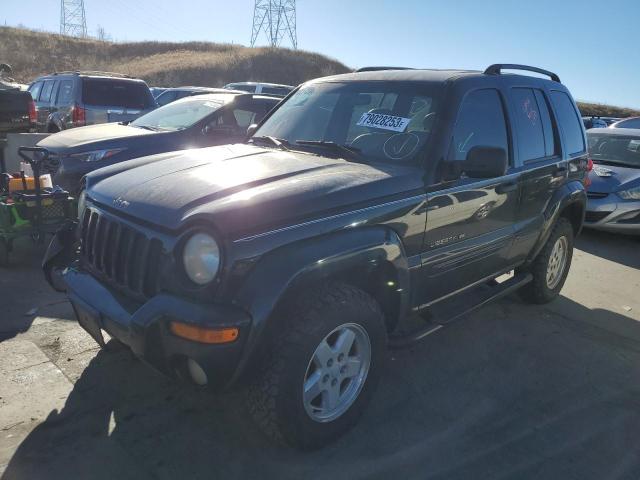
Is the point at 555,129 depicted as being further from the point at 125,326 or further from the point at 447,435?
the point at 125,326

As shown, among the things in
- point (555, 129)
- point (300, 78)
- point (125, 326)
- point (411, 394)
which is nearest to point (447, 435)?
point (411, 394)

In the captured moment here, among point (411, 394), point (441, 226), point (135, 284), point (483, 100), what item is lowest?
point (411, 394)

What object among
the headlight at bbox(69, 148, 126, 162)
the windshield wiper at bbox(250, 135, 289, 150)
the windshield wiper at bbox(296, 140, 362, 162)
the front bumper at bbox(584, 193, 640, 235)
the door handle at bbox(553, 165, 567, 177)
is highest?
the windshield wiper at bbox(296, 140, 362, 162)

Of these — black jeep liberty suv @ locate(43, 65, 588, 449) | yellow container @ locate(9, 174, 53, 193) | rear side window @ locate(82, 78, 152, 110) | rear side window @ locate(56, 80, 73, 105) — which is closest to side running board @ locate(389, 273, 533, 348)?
black jeep liberty suv @ locate(43, 65, 588, 449)

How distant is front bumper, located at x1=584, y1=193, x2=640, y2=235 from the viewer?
772cm

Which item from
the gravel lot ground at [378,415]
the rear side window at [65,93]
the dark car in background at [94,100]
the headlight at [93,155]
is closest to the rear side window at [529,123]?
the gravel lot ground at [378,415]

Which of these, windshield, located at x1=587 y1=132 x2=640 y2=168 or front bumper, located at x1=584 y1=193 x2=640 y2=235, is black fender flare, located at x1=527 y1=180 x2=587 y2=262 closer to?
front bumper, located at x1=584 y1=193 x2=640 y2=235

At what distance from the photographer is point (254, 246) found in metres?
2.33

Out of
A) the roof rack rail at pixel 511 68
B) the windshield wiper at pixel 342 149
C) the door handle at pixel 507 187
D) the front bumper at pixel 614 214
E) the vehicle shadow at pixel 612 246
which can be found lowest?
the vehicle shadow at pixel 612 246

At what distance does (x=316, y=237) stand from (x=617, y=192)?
6915 millimetres

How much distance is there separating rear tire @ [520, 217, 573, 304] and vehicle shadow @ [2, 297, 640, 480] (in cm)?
91

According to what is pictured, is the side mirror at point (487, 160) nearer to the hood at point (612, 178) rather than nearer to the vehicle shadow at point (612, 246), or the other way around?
the vehicle shadow at point (612, 246)

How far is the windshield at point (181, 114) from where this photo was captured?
692cm

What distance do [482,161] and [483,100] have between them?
84cm
